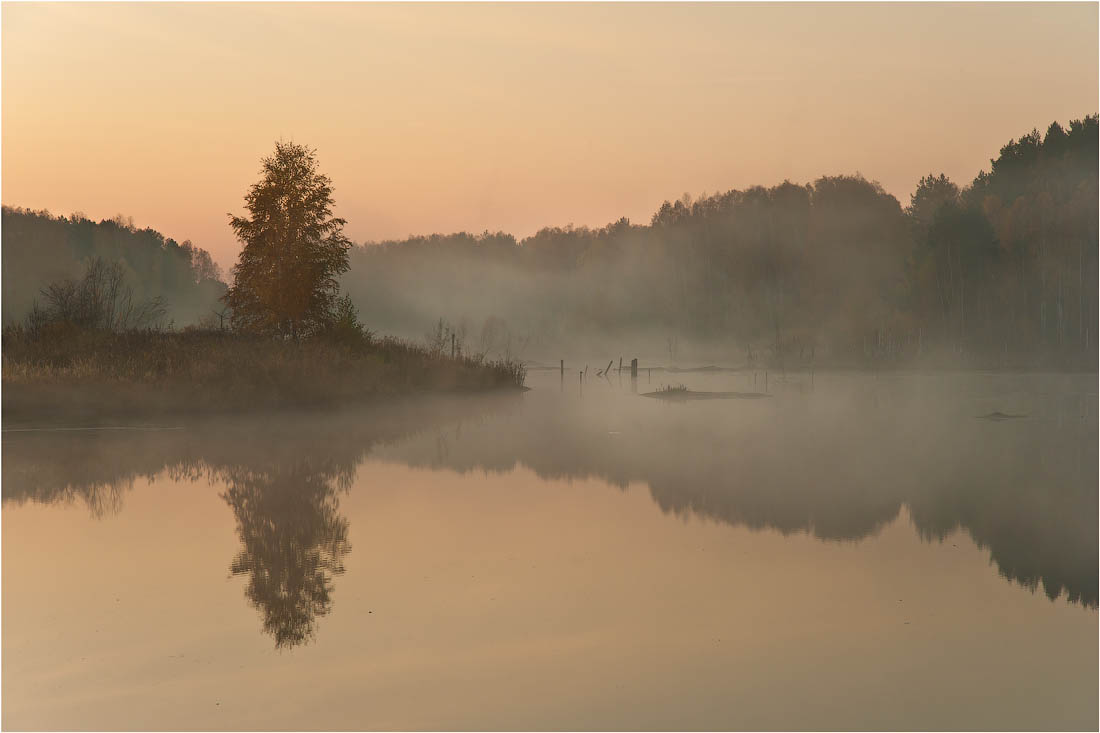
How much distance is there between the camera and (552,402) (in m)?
46.0

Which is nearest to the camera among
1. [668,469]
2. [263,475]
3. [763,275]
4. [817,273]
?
[263,475]

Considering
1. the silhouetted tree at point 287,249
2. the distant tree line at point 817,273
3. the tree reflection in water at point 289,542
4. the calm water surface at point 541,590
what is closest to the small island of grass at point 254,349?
the silhouetted tree at point 287,249

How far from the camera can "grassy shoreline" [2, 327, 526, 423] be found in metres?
30.0

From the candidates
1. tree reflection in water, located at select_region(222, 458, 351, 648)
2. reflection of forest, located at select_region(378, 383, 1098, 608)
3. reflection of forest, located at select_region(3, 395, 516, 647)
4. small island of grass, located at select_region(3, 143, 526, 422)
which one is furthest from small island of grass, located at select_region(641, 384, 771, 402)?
tree reflection in water, located at select_region(222, 458, 351, 648)

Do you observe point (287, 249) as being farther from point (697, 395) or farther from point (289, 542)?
point (289, 542)

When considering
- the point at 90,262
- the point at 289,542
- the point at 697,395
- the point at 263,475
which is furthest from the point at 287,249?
the point at 90,262

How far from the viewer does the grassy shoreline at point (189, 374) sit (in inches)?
1179

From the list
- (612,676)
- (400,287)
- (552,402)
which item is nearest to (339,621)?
(612,676)

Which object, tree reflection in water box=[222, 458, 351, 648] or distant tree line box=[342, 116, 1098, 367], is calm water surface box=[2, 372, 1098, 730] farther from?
distant tree line box=[342, 116, 1098, 367]

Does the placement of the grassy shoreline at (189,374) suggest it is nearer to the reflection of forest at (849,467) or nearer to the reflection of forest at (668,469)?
the reflection of forest at (668,469)

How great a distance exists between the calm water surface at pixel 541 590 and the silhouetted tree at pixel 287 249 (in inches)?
939

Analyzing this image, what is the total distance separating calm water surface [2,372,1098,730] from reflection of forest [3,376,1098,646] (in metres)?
0.10

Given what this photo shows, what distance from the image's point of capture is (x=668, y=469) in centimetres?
2159

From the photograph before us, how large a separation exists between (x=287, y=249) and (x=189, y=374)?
1528cm
